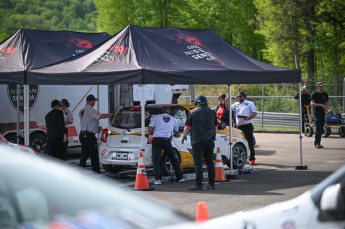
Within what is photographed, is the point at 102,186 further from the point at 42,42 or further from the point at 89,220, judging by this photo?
the point at 42,42

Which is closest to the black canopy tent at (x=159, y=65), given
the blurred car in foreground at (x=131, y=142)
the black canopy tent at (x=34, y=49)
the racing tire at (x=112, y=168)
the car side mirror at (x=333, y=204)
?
the black canopy tent at (x=34, y=49)

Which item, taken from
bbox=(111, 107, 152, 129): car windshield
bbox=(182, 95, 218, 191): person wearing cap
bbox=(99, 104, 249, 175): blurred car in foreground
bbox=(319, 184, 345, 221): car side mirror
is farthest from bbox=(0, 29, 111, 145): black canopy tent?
bbox=(319, 184, 345, 221): car side mirror

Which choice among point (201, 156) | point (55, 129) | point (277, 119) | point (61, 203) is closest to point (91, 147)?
point (55, 129)

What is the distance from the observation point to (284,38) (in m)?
42.2

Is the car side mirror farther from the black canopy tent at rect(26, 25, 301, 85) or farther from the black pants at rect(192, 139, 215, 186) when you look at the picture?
the black canopy tent at rect(26, 25, 301, 85)

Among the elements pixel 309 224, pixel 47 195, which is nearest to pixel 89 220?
pixel 47 195

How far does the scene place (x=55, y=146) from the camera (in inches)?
686

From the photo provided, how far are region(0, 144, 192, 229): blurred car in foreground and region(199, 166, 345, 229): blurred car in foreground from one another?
1.07 meters

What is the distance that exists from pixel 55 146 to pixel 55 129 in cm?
41

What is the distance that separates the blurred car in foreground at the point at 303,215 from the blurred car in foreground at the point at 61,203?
1.07 meters

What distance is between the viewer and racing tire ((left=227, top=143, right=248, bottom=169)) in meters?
18.3

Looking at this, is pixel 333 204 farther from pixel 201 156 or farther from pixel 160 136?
pixel 160 136

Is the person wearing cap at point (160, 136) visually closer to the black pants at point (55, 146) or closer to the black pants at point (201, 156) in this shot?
the black pants at point (201, 156)

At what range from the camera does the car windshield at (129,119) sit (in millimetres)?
16797
